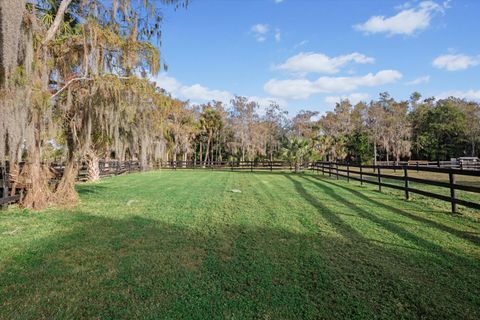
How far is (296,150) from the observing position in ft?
64.7

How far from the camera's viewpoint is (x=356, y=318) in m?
1.99

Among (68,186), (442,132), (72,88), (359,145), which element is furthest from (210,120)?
(442,132)

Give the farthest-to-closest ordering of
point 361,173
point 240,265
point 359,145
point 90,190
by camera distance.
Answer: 1. point 359,145
2. point 361,173
3. point 90,190
4. point 240,265

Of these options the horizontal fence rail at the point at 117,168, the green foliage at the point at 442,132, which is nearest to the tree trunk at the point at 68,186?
the horizontal fence rail at the point at 117,168

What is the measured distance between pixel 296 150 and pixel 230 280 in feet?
58.4

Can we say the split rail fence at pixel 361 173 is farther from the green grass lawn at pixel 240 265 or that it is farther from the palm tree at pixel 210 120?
the palm tree at pixel 210 120

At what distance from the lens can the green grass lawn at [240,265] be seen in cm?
212

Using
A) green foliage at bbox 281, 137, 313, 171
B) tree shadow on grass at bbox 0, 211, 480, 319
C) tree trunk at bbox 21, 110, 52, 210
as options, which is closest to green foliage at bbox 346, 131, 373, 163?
green foliage at bbox 281, 137, 313, 171

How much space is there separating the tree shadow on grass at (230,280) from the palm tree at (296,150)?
1606cm

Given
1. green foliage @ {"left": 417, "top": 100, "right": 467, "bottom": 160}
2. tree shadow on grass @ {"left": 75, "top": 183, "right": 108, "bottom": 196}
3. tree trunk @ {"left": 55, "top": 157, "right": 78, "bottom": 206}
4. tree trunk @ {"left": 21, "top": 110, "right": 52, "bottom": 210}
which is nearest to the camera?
tree trunk @ {"left": 21, "top": 110, "right": 52, "bottom": 210}

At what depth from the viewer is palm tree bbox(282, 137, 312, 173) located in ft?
64.5

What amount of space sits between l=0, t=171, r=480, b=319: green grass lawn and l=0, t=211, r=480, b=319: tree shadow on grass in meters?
0.01

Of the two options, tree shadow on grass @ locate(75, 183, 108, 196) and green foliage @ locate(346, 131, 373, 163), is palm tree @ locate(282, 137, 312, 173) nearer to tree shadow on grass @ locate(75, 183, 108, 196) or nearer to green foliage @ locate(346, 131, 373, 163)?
tree shadow on grass @ locate(75, 183, 108, 196)

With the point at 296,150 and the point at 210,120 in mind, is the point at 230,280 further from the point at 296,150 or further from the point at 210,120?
the point at 210,120
